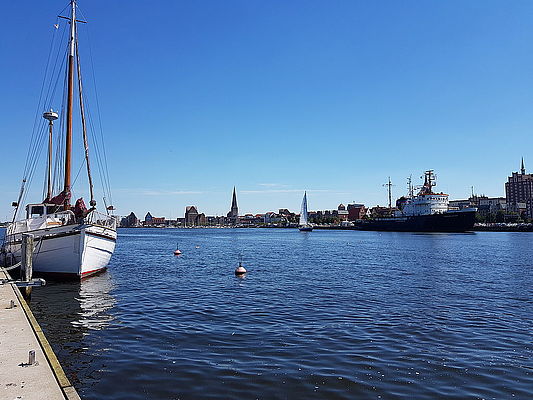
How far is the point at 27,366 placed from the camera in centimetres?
824

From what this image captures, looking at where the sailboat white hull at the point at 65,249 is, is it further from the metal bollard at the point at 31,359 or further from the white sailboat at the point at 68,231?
the metal bollard at the point at 31,359

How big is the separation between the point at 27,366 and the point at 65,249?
17.6m

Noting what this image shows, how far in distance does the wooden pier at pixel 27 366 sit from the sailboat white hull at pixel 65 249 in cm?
1212

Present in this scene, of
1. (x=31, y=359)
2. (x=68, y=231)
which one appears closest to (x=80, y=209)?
(x=68, y=231)

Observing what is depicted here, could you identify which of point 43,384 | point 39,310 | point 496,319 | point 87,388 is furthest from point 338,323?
point 39,310

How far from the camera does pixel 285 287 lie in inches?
997

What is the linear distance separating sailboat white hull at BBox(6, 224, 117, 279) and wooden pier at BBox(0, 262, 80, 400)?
12.1m

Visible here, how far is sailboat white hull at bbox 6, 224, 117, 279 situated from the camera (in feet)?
78.8

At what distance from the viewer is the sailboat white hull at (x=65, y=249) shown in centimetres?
2403

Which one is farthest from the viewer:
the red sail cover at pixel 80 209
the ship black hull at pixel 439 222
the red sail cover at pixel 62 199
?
the ship black hull at pixel 439 222

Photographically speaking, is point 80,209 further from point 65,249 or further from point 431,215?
point 431,215

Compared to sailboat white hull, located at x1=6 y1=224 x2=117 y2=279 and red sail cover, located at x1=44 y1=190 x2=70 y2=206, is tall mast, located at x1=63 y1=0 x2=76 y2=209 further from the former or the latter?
sailboat white hull, located at x1=6 y1=224 x2=117 y2=279

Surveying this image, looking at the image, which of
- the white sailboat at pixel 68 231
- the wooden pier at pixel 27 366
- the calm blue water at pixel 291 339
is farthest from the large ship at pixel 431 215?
the wooden pier at pixel 27 366

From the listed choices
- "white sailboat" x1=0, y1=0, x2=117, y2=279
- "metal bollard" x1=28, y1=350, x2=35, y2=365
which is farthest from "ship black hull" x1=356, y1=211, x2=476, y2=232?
"metal bollard" x1=28, y1=350, x2=35, y2=365
